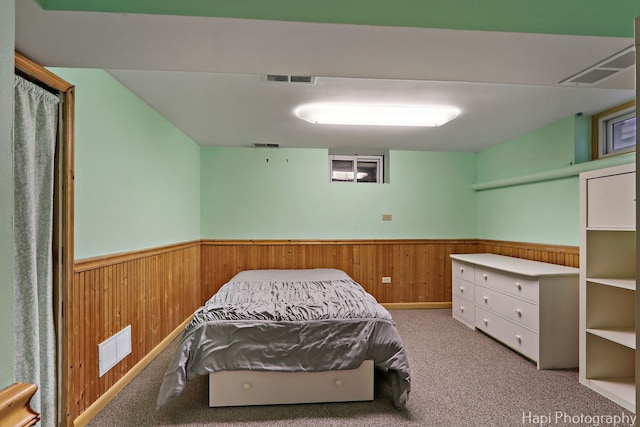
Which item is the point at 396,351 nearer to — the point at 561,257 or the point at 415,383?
the point at 415,383

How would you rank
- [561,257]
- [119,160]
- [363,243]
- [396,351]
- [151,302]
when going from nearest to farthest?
[396,351], [119,160], [151,302], [561,257], [363,243]

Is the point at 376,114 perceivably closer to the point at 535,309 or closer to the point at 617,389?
the point at 535,309

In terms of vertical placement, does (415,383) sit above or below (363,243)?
below

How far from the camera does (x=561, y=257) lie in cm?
299

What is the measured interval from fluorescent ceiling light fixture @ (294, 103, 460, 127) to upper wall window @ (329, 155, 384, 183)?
1.49m

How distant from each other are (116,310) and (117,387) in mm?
565

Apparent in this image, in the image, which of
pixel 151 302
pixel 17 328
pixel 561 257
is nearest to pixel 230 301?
pixel 151 302

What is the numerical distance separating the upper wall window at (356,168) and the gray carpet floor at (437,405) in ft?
8.56

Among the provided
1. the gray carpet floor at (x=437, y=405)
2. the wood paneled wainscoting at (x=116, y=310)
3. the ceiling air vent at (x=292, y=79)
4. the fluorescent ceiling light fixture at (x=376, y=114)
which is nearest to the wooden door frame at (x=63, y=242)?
the wood paneled wainscoting at (x=116, y=310)

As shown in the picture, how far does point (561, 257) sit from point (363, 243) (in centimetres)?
225

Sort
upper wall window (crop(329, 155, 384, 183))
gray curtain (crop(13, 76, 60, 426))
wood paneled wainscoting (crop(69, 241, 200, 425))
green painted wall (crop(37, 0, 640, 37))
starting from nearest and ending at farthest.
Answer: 1. green painted wall (crop(37, 0, 640, 37))
2. gray curtain (crop(13, 76, 60, 426))
3. wood paneled wainscoting (crop(69, 241, 200, 425))
4. upper wall window (crop(329, 155, 384, 183))

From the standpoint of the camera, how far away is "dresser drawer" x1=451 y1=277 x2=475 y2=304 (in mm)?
3498

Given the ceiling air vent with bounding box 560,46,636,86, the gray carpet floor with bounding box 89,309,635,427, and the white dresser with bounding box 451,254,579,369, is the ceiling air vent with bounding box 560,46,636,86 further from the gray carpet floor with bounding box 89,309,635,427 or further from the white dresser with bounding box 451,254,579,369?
the gray carpet floor with bounding box 89,309,635,427

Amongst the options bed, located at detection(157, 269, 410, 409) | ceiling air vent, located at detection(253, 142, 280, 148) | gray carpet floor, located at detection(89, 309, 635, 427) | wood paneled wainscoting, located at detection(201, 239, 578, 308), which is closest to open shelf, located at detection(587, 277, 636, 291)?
gray carpet floor, located at detection(89, 309, 635, 427)
